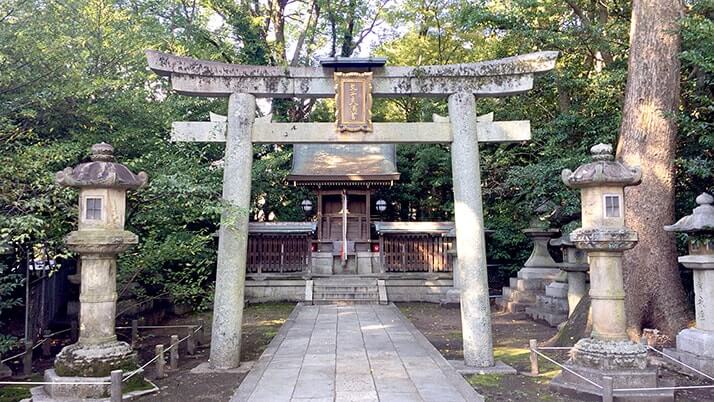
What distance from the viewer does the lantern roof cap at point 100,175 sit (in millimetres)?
5930

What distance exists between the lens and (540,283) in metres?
13.3

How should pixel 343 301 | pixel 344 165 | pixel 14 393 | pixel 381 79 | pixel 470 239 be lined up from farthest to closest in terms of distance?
pixel 344 165, pixel 343 301, pixel 381 79, pixel 470 239, pixel 14 393

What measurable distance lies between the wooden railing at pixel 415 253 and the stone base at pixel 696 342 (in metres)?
10.5

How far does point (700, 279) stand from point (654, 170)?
71.6 inches

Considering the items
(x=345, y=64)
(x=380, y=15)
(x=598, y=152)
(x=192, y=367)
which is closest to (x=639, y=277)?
(x=598, y=152)

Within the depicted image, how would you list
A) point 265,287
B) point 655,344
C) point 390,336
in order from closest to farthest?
point 655,344
point 390,336
point 265,287

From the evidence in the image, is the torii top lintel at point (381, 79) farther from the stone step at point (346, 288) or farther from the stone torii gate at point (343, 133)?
the stone step at point (346, 288)

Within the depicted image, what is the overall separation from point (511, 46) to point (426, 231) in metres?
7.37

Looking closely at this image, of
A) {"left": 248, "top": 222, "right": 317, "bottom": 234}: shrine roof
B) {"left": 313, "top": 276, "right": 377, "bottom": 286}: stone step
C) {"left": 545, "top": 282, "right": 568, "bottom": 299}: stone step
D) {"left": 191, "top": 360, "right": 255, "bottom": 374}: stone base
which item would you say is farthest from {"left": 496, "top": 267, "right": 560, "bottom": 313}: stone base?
{"left": 191, "top": 360, "right": 255, "bottom": 374}: stone base

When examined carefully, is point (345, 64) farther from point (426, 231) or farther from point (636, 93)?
point (426, 231)

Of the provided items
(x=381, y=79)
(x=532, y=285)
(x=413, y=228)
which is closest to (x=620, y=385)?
(x=381, y=79)

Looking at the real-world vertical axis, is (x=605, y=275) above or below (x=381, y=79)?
below

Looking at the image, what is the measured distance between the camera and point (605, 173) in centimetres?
602

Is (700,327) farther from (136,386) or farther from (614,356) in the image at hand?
(136,386)
